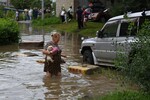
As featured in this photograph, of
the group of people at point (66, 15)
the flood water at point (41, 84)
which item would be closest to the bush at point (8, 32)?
the flood water at point (41, 84)

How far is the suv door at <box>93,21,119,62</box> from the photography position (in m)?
13.1

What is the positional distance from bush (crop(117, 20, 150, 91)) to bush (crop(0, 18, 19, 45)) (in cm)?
1388

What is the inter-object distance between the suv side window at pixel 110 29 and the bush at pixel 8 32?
8663 millimetres

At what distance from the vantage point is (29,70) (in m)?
13.4

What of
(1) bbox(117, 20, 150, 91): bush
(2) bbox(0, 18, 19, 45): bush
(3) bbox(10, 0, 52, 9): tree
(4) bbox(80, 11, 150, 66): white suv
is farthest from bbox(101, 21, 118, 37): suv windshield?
(3) bbox(10, 0, 52, 9): tree

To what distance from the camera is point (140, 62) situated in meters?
7.59

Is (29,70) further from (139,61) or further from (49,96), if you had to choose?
(139,61)

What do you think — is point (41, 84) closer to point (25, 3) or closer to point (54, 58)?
point (54, 58)

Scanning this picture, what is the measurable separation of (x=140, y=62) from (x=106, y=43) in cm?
579

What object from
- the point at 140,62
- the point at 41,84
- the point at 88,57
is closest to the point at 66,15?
the point at 88,57

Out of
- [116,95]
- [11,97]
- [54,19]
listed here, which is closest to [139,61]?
[116,95]

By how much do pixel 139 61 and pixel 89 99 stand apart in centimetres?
173

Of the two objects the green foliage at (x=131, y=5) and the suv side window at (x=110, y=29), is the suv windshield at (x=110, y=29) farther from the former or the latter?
the green foliage at (x=131, y=5)

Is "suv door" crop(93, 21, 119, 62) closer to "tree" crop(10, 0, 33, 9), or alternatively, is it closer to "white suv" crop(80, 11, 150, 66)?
"white suv" crop(80, 11, 150, 66)
